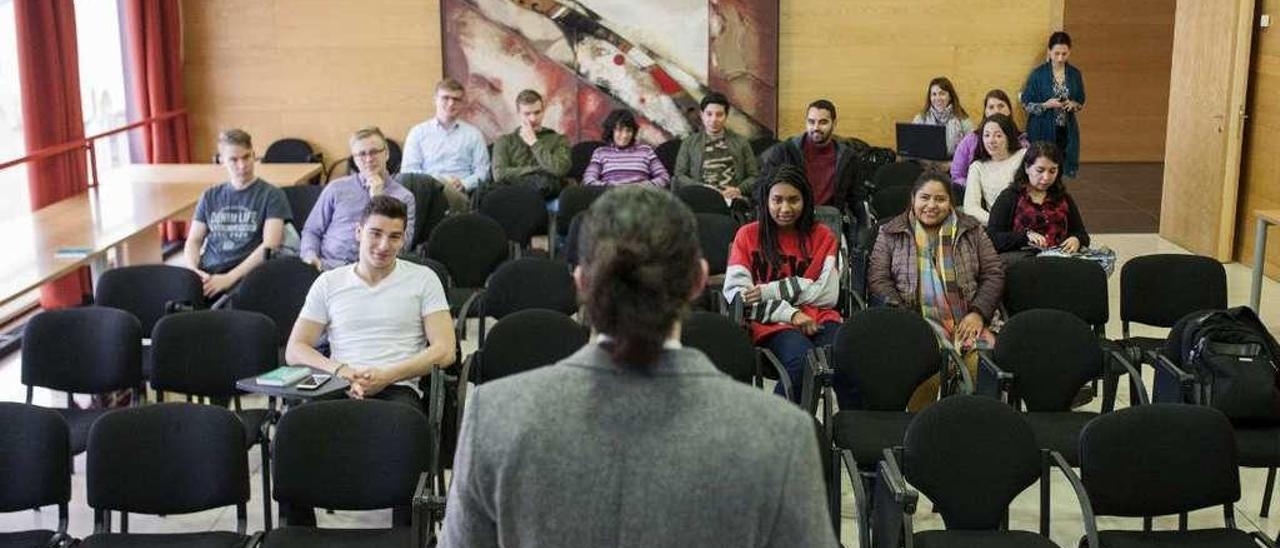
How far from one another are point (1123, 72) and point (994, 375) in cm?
1034

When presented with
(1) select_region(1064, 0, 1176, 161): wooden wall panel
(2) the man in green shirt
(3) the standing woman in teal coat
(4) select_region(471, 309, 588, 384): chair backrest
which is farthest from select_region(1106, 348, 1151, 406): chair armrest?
(1) select_region(1064, 0, 1176, 161): wooden wall panel

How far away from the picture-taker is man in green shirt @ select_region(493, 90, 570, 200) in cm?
826

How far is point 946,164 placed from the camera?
30.3ft

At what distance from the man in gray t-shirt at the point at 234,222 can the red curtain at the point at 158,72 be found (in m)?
3.23

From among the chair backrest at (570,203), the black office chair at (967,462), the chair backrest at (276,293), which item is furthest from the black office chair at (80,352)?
the chair backrest at (570,203)

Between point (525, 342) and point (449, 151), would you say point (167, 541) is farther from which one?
point (449, 151)

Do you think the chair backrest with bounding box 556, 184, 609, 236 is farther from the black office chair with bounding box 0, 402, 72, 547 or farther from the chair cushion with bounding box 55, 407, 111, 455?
the black office chair with bounding box 0, 402, 72, 547

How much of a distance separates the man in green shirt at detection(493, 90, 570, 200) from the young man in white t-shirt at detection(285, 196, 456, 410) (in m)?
3.35

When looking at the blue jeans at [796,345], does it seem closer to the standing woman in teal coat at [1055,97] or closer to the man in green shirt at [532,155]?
the man in green shirt at [532,155]

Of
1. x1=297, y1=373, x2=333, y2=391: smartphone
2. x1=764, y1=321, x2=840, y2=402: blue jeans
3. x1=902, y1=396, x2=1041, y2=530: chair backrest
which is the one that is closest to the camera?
x1=902, y1=396, x2=1041, y2=530: chair backrest

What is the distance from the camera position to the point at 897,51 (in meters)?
10.0

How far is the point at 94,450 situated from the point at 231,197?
2.89 m

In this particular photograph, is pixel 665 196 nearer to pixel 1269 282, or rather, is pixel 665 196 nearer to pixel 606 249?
pixel 606 249

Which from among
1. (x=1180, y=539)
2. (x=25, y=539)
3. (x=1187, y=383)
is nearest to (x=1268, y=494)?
(x=1187, y=383)
